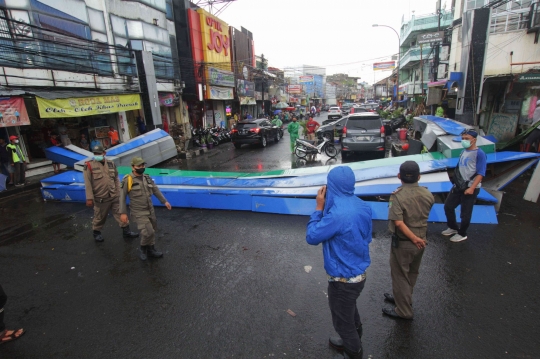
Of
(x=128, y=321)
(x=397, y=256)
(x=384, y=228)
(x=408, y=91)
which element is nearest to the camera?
(x=397, y=256)

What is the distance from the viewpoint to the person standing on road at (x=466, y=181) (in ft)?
14.1

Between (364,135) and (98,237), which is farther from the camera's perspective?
(364,135)

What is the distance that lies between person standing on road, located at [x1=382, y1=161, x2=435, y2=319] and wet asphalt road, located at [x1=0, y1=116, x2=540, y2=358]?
689mm

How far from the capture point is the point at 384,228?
17.6 feet

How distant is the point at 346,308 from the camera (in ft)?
7.66

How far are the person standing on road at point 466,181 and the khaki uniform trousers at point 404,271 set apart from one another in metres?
2.13

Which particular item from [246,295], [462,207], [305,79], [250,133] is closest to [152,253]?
[246,295]

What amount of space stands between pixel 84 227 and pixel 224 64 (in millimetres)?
21122

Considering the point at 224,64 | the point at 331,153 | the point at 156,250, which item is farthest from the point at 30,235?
the point at 224,64

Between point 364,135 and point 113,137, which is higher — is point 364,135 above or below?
below

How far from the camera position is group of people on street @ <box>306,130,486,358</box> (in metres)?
2.21

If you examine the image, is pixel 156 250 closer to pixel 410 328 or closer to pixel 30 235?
pixel 30 235

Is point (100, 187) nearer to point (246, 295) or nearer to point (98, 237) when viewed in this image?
point (98, 237)

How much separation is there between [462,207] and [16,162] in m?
12.0
